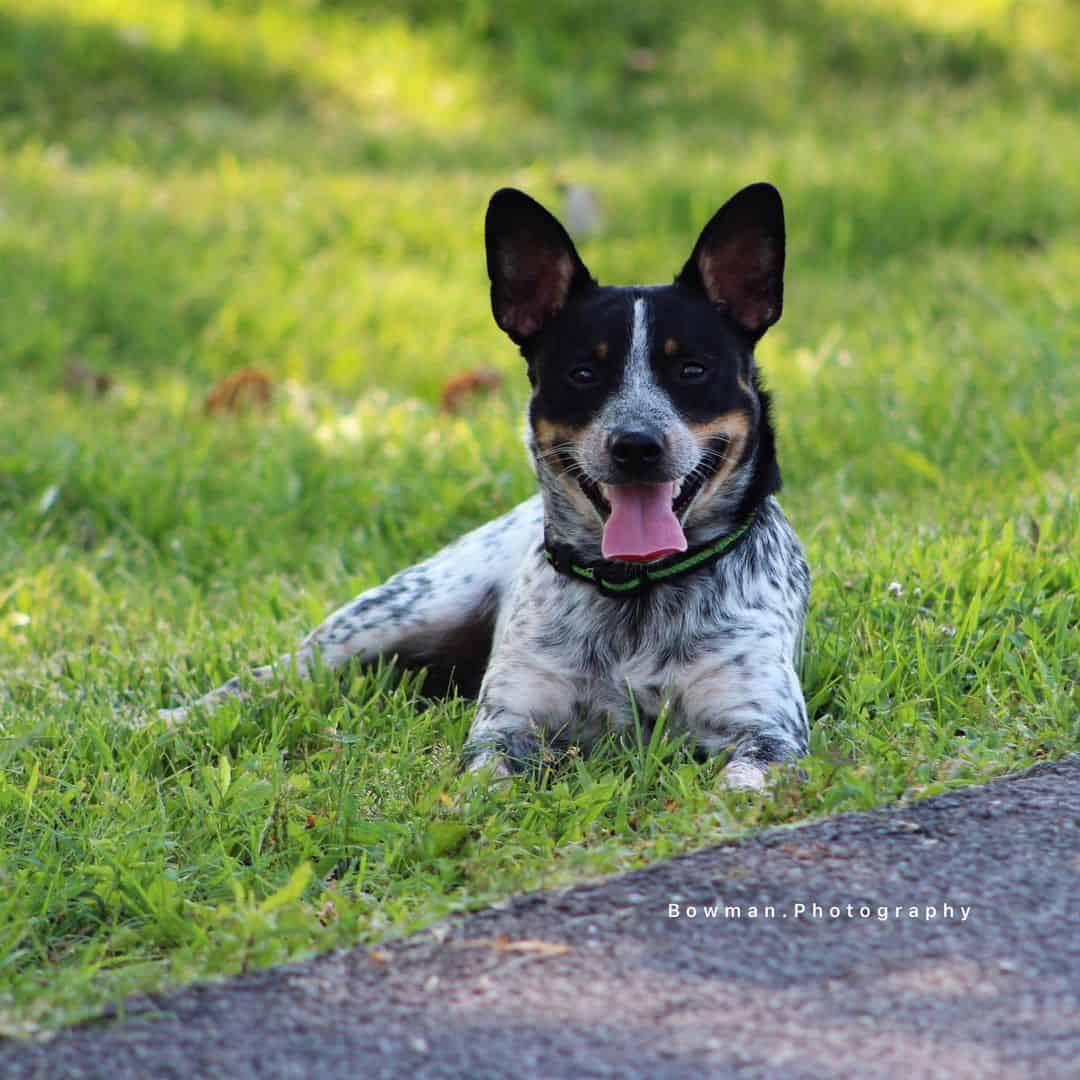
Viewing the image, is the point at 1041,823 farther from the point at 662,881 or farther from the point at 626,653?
the point at 626,653

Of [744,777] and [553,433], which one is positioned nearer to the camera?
[744,777]

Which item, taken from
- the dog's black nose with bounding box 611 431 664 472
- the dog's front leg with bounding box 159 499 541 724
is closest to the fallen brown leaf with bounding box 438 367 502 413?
the dog's front leg with bounding box 159 499 541 724

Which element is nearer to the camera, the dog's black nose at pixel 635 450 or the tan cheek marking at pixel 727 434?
the dog's black nose at pixel 635 450

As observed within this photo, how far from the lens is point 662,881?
3371 mm

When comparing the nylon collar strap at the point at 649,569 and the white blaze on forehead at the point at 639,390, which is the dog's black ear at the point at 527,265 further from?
the nylon collar strap at the point at 649,569

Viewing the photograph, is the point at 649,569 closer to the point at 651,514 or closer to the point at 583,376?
the point at 651,514

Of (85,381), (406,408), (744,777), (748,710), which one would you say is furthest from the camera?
(85,381)

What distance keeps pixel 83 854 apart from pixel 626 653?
137cm

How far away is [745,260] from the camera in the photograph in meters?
4.45

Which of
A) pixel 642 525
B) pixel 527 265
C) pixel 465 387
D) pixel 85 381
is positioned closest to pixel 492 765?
pixel 642 525

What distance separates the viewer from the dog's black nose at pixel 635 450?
407 cm

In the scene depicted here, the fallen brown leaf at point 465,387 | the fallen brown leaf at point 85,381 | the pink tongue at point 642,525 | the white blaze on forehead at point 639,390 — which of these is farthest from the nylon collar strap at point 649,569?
the fallen brown leaf at point 85,381

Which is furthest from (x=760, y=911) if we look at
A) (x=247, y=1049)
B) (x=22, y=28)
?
(x=22, y=28)

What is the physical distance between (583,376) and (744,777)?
1.09 meters
